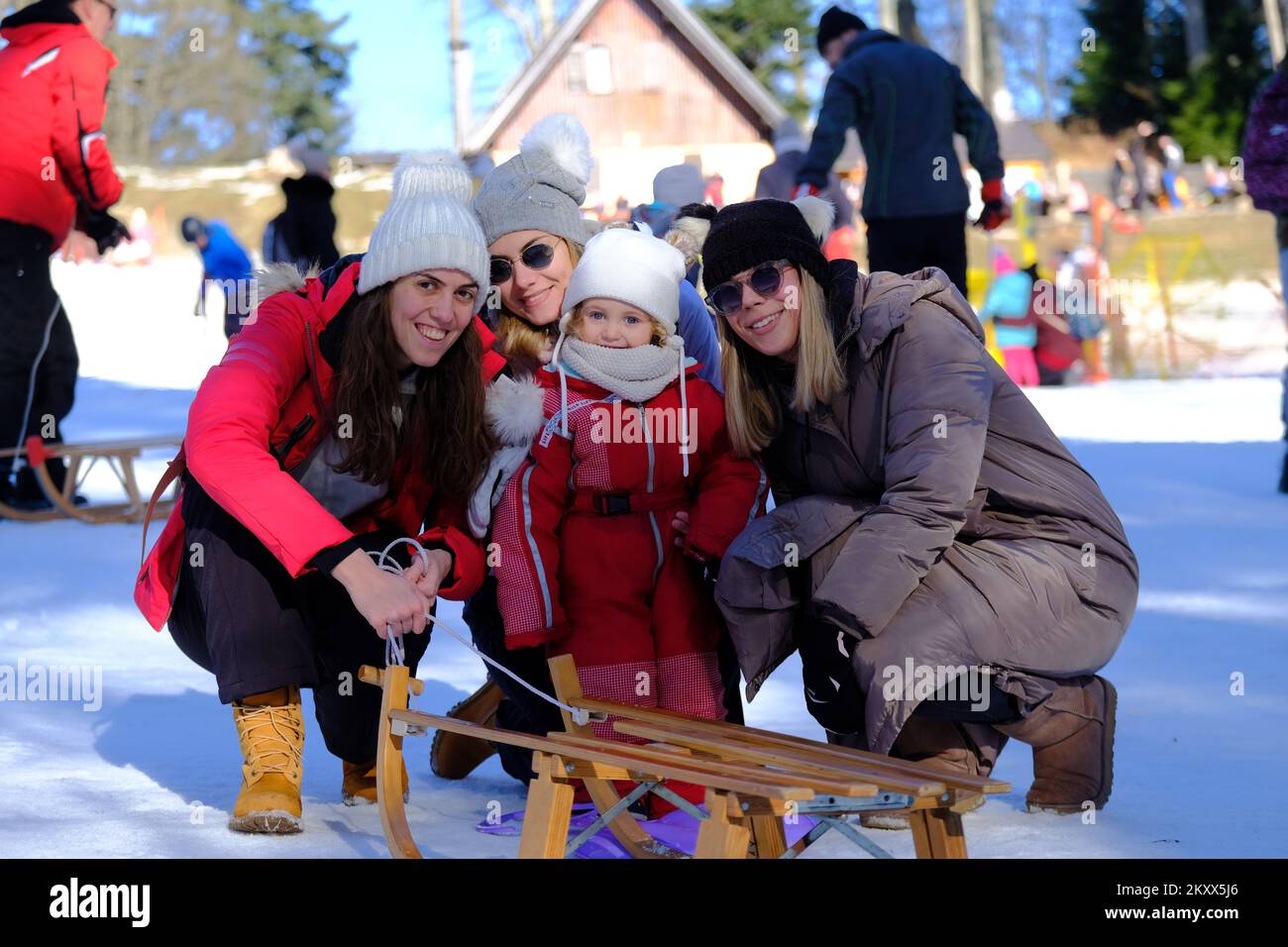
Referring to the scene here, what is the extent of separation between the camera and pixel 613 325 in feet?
10.2

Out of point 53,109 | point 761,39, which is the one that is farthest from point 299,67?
point 53,109

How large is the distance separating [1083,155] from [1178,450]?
108 ft

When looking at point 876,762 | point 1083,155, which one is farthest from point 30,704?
point 1083,155

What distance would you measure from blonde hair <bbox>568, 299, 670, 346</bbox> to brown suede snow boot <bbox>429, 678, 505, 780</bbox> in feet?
2.31

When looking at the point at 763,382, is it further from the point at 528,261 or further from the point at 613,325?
the point at 528,261

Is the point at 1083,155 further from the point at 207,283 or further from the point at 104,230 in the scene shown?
the point at 104,230

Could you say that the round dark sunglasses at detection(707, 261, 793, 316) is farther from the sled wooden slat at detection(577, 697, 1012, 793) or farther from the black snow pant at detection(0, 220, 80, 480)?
the black snow pant at detection(0, 220, 80, 480)

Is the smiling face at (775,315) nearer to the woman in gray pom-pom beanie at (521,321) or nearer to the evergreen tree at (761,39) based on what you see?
the woman in gray pom-pom beanie at (521,321)

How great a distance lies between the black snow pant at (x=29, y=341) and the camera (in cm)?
650

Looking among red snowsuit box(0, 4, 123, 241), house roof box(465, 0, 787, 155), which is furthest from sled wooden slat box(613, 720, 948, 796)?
house roof box(465, 0, 787, 155)

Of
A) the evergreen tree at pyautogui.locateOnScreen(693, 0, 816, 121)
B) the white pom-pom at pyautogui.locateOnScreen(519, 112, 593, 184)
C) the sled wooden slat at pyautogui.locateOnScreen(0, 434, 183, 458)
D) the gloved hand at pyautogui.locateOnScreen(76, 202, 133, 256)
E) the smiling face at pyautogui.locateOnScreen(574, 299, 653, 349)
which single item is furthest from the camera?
the evergreen tree at pyautogui.locateOnScreen(693, 0, 816, 121)

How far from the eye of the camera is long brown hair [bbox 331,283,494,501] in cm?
290

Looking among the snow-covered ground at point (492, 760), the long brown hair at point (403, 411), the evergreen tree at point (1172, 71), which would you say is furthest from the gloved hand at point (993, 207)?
the evergreen tree at point (1172, 71)

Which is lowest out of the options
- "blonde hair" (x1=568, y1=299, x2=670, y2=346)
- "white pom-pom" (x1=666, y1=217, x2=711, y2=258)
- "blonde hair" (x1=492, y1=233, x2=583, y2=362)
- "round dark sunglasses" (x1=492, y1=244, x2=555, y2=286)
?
"blonde hair" (x1=492, y1=233, x2=583, y2=362)
